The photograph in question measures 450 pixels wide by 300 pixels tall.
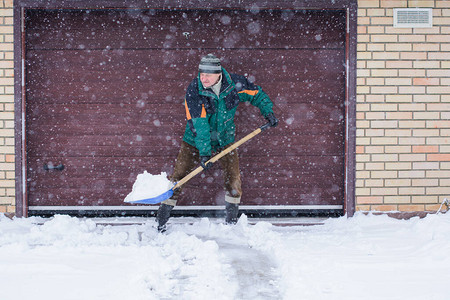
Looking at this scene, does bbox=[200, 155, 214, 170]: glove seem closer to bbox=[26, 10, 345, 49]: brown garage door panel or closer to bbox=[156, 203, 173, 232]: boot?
bbox=[156, 203, 173, 232]: boot

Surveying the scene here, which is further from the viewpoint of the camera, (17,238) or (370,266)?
(17,238)

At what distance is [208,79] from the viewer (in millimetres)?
3873

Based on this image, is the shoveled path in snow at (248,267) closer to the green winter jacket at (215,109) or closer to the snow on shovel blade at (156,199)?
the snow on shovel blade at (156,199)

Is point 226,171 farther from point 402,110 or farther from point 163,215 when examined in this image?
point 402,110

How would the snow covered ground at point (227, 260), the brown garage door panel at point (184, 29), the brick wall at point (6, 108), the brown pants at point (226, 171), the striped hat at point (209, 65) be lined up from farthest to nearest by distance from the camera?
the brown garage door panel at point (184, 29) → the brick wall at point (6, 108) → the brown pants at point (226, 171) → the striped hat at point (209, 65) → the snow covered ground at point (227, 260)

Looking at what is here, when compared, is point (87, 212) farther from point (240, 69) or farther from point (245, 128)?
point (240, 69)

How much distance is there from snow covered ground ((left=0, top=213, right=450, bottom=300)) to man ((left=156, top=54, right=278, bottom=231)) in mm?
426

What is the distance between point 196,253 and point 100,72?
2.60 metres

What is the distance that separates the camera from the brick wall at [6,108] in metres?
4.55

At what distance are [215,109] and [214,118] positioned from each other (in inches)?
4.4

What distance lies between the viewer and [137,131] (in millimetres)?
4836

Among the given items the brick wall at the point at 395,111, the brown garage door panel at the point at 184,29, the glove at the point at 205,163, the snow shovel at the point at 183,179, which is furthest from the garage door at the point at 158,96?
the glove at the point at 205,163

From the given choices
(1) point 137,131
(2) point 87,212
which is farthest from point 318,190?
(2) point 87,212

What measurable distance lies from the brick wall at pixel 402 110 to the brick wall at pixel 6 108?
13.5 feet
